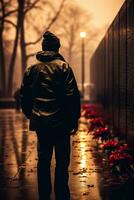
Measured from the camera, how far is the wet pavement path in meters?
8.58

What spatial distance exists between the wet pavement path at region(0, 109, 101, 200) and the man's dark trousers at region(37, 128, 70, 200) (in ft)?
2.79

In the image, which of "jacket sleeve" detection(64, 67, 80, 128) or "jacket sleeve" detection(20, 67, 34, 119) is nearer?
"jacket sleeve" detection(64, 67, 80, 128)

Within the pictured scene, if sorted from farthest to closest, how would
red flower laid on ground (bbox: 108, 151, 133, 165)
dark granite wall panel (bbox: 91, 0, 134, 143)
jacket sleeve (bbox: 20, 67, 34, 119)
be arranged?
dark granite wall panel (bbox: 91, 0, 134, 143)
red flower laid on ground (bbox: 108, 151, 133, 165)
jacket sleeve (bbox: 20, 67, 34, 119)

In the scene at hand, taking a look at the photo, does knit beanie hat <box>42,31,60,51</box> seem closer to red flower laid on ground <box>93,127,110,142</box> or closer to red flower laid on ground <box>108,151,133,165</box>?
red flower laid on ground <box>108,151,133,165</box>

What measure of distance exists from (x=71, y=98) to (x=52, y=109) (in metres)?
0.25

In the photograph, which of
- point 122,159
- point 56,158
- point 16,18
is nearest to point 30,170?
point 122,159

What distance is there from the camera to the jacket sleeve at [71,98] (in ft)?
23.6

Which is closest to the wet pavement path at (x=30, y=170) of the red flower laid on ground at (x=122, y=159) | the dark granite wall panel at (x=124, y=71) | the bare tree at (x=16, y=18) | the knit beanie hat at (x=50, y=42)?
the red flower laid on ground at (x=122, y=159)

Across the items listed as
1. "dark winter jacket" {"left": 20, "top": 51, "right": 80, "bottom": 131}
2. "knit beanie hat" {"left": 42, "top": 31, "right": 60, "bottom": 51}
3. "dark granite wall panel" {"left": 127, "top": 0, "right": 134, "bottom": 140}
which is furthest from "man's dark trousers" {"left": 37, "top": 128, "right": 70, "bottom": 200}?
"dark granite wall panel" {"left": 127, "top": 0, "right": 134, "bottom": 140}

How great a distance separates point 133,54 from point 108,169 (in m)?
2.31

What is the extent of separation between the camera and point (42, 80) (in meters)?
7.30

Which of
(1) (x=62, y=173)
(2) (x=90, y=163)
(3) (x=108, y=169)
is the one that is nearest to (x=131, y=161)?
(3) (x=108, y=169)

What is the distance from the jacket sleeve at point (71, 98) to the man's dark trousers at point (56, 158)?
20 cm

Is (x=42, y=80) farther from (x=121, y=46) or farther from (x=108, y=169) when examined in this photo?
(x=121, y=46)
